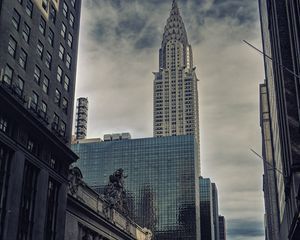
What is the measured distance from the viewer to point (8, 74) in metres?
52.2

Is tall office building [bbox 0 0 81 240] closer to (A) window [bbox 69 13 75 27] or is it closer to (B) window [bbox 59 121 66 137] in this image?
(B) window [bbox 59 121 66 137]

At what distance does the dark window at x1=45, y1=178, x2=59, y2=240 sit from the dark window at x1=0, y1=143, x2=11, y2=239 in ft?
32.2

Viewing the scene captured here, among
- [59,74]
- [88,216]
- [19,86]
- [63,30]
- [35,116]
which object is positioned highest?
[63,30]

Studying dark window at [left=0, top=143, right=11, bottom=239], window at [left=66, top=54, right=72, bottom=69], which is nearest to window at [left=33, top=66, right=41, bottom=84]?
window at [left=66, top=54, right=72, bottom=69]

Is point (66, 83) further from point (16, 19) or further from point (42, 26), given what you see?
point (16, 19)

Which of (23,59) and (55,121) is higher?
(23,59)

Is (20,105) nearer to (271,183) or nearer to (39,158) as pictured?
(39,158)

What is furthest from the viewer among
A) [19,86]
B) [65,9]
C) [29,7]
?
[65,9]

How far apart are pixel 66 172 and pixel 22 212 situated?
12830 mm

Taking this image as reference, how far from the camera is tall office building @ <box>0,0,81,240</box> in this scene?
168 ft

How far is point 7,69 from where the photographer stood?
52.2 metres

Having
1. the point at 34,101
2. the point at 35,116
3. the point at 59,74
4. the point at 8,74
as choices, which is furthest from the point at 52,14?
the point at 8,74

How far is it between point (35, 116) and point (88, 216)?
883 inches

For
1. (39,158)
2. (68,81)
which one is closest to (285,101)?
(68,81)
